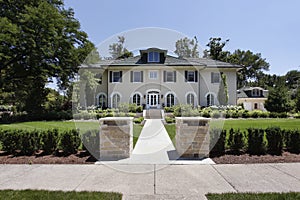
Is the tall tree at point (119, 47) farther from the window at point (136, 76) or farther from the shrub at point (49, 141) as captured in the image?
the shrub at point (49, 141)

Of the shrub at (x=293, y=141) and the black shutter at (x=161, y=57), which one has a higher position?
the black shutter at (x=161, y=57)

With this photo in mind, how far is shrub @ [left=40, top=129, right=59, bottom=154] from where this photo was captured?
6109mm

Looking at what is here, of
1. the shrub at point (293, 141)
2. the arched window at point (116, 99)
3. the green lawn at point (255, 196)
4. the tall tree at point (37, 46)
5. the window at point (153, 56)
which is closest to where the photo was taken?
the green lawn at point (255, 196)

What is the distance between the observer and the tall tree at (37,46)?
18.3 m

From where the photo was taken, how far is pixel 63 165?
5.13 meters

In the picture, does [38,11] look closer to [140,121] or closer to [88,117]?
[88,117]

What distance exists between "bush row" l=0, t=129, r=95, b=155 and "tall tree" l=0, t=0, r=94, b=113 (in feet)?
47.1

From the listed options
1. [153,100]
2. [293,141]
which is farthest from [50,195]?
[153,100]

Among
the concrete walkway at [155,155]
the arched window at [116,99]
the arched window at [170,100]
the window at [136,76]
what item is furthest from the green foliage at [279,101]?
the concrete walkway at [155,155]

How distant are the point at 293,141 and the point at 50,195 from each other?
260 inches

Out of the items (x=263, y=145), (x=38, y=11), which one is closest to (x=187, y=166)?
(x=263, y=145)

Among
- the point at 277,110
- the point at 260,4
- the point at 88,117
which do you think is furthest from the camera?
the point at 277,110

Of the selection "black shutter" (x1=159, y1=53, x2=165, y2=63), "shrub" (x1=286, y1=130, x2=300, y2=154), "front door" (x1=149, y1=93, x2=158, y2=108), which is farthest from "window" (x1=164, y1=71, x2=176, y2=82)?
"shrub" (x1=286, y1=130, x2=300, y2=154)

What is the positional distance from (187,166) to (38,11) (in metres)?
19.8
